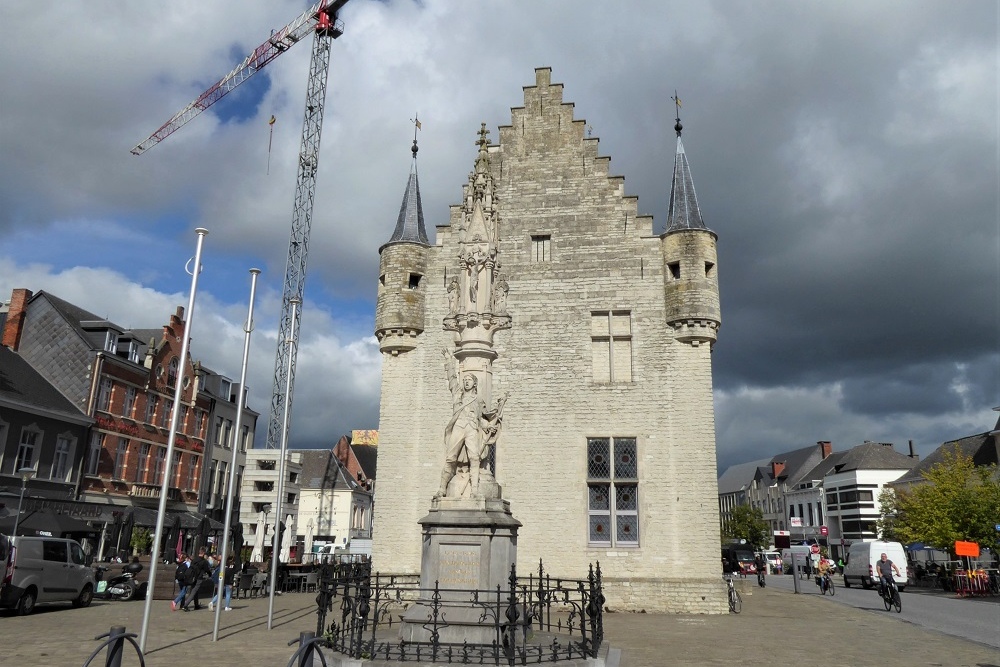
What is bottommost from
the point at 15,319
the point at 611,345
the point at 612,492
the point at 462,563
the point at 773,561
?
the point at 773,561

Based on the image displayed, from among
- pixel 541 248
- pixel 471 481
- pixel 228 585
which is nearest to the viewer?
pixel 471 481

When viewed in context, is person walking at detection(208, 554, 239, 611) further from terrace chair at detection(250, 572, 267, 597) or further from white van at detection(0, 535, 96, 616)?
white van at detection(0, 535, 96, 616)

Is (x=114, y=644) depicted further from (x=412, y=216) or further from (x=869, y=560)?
(x=869, y=560)

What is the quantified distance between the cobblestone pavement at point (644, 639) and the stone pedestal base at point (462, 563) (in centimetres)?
243

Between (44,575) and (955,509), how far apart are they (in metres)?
36.6

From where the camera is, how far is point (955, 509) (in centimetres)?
3416

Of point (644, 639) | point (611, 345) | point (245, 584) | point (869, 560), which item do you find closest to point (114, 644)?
point (644, 639)

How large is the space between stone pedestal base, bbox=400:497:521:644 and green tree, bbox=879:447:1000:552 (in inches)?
1168

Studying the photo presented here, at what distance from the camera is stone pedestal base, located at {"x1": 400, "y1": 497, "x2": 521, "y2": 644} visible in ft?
33.6

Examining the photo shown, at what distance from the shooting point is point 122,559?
27.2 meters

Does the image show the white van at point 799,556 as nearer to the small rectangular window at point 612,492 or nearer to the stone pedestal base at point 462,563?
the small rectangular window at point 612,492

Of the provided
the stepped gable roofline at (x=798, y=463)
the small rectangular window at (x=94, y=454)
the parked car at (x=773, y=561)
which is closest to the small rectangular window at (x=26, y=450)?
the small rectangular window at (x=94, y=454)

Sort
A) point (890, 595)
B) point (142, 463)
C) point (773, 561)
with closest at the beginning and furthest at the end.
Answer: point (890, 595), point (142, 463), point (773, 561)

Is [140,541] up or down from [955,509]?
down
